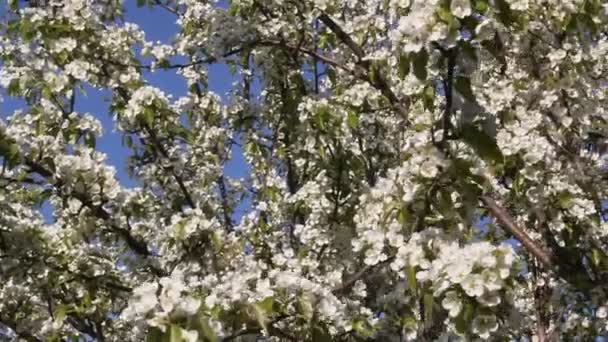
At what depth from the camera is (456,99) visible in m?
3.10

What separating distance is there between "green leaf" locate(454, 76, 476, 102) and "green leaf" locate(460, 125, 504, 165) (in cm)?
10

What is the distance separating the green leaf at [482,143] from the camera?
2.98 metres

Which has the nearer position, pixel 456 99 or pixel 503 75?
pixel 456 99

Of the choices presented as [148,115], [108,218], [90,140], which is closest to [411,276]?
[108,218]

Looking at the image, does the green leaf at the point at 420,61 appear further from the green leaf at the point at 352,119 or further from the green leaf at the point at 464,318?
the green leaf at the point at 352,119

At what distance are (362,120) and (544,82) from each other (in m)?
1.83

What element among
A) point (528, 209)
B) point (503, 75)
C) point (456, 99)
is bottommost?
point (456, 99)

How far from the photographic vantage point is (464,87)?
3037mm

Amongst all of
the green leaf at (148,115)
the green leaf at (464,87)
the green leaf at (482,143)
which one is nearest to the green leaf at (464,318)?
the green leaf at (482,143)

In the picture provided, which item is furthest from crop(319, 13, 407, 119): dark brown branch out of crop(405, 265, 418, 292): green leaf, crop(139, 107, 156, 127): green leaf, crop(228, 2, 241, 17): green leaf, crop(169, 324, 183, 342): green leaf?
crop(169, 324, 183, 342): green leaf

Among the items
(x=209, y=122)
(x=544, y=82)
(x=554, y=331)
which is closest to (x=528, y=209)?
(x=544, y=82)

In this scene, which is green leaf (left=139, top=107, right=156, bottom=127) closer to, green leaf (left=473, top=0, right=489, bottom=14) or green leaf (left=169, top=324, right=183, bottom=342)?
green leaf (left=169, top=324, right=183, bottom=342)

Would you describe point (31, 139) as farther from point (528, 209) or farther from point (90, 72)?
point (528, 209)

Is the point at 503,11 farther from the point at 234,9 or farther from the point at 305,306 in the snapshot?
the point at 234,9
